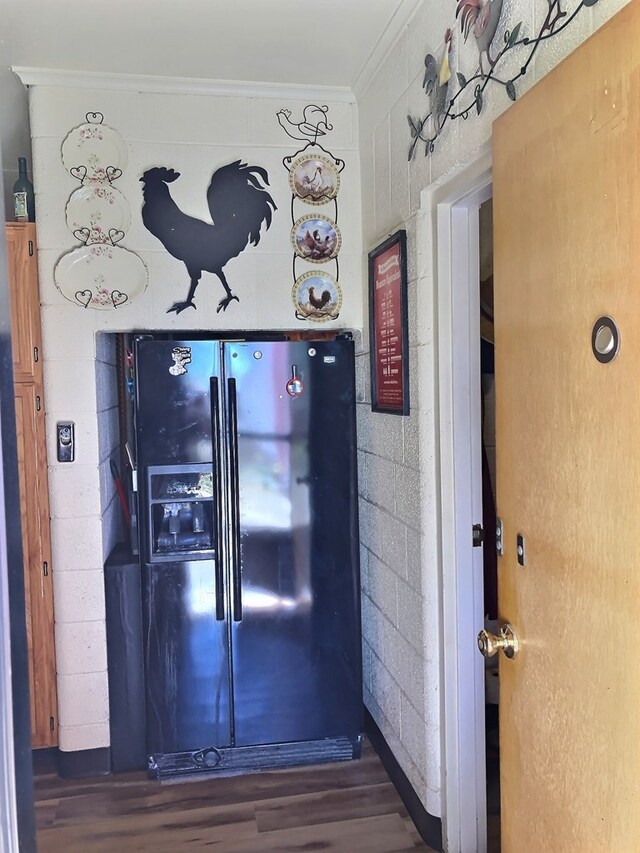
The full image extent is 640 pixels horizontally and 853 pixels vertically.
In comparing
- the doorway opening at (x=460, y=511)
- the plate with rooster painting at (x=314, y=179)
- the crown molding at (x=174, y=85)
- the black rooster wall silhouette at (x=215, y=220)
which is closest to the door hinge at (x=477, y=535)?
the doorway opening at (x=460, y=511)

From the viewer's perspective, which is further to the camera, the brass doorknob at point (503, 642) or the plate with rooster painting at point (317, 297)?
the plate with rooster painting at point (317, 297)

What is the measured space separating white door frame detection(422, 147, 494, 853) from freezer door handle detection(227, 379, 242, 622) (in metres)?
0.84

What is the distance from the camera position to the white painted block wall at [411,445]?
6.38 feet

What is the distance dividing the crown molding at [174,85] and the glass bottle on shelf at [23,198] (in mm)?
320

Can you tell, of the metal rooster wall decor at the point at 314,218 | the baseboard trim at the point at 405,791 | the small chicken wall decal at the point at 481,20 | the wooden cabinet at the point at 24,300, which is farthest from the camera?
the metal rooster wall decor at the point at 314,218

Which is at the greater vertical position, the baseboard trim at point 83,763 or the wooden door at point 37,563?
the wooden door at point 37,563

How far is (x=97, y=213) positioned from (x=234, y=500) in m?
1.21

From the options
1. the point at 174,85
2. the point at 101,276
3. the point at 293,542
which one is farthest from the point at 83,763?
the point at 174,85

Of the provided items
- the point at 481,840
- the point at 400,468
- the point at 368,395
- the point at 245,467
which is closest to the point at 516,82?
the point at 400,468

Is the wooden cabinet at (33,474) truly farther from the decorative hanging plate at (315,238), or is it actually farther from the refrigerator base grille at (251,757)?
the decorative hanging plate at (315,238)

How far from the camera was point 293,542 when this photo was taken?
2.61 m

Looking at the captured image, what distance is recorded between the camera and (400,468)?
2.31 meters

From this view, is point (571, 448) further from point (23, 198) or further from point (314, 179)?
point (23, 198)

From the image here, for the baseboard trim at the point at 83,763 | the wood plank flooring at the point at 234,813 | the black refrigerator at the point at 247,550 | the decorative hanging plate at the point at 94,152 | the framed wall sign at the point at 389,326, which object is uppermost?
the decorative hanging plate at the point at 94,152
